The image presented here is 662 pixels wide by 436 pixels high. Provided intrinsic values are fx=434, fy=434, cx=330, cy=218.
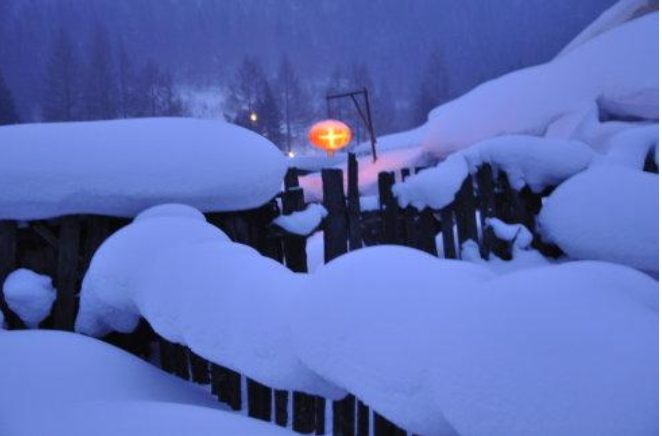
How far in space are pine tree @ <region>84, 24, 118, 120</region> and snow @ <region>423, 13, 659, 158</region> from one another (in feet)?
98.0

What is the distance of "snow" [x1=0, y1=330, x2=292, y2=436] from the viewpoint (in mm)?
1620

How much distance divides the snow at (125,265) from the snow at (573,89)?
8.64 meters

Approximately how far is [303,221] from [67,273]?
1.79 meters

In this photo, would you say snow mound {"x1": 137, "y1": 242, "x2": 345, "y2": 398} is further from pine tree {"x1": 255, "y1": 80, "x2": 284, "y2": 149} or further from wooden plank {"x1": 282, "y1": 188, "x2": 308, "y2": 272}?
→ pine tree {"x1": 255, "y1": 80, "x2": 284, "y2": 149}

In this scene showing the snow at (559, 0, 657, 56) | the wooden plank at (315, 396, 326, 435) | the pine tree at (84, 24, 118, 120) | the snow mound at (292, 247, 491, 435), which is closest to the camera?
the snow mound at (292, 247, 491, 435)

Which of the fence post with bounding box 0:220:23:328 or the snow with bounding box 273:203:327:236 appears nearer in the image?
the fence post with bounding box 0:220:23:328

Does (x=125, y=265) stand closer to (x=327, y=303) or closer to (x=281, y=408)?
(x=281, y=408)

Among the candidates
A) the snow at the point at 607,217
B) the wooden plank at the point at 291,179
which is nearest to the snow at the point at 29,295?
the wooden plank at the point at 291,179

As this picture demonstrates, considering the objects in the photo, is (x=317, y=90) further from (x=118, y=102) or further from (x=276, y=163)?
(x=276, y=163)

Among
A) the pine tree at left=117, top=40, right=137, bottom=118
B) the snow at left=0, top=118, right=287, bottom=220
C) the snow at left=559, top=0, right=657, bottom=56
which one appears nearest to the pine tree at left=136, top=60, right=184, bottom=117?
the pine tree at left=117, top=40, right=137, bottom=118

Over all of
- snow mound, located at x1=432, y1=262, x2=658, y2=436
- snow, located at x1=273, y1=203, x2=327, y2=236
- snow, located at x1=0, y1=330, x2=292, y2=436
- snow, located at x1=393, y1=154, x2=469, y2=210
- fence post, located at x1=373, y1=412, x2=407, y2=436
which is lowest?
fence post, located at x1=373, y1=412, x2=407, y2=436

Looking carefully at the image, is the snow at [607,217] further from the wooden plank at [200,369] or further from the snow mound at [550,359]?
the wooden plank at [200,369]

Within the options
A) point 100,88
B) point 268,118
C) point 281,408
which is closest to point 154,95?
point 100,88

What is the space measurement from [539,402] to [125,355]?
2265mm
